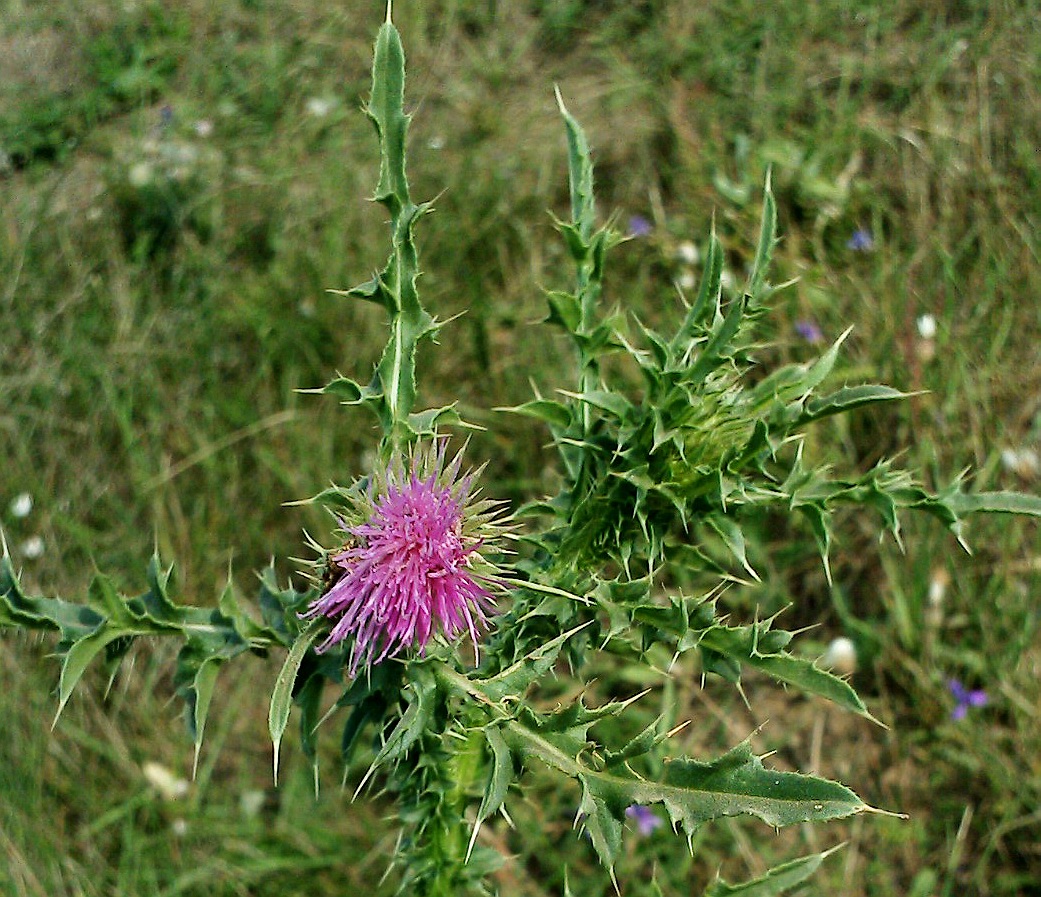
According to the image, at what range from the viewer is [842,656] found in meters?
3.31

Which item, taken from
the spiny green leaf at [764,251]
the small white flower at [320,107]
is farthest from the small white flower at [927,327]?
the small white flower at [320,107]

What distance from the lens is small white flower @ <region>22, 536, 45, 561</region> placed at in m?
3.57

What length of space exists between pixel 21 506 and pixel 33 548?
0.20 meters

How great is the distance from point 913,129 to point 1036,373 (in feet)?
4.11

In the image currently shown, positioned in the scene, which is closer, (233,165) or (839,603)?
(839,603)

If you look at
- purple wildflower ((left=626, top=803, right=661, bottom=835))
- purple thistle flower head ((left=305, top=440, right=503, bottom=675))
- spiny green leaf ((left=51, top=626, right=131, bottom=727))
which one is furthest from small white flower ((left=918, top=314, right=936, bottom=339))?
spiny green leaf ((left=51, top=626, right=131, bottom=727))

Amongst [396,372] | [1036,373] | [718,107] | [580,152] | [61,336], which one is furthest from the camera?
[718,107]

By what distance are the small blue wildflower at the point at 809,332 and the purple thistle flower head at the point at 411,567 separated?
2.41m

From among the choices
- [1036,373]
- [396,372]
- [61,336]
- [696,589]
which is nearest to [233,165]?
[61,336]

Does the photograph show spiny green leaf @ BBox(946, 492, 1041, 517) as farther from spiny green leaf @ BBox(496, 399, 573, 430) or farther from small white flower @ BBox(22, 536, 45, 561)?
small white flower @ BBox(22, 536, 45, 561)

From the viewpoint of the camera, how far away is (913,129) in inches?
164

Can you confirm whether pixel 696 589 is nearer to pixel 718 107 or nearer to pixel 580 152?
pixel 580 152

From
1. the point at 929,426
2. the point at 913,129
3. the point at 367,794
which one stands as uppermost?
the point at 913,129

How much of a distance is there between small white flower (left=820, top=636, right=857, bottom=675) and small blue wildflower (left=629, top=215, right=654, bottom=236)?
186 cm
